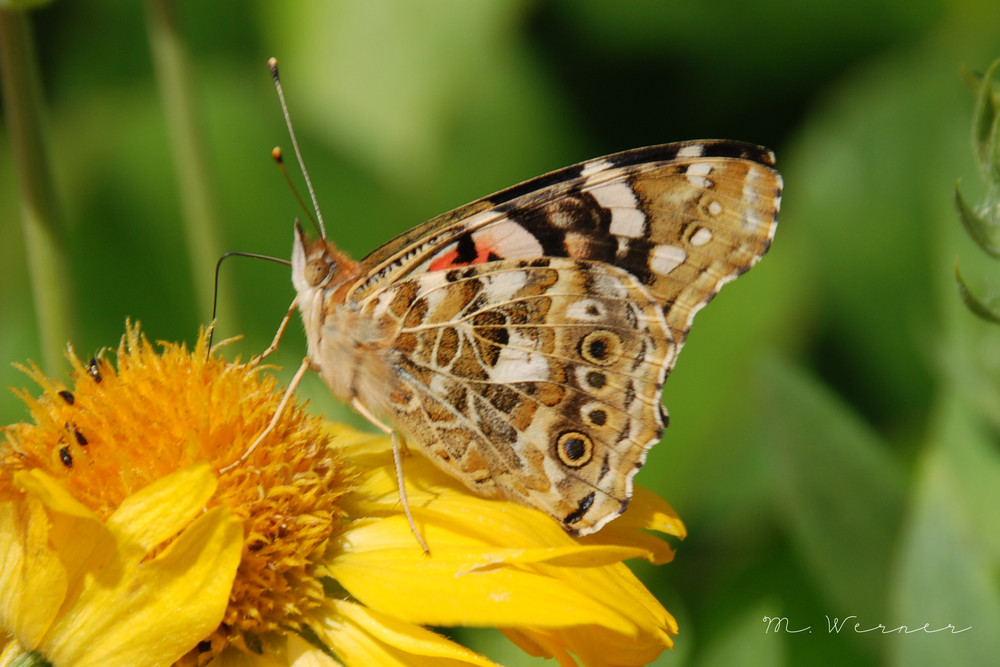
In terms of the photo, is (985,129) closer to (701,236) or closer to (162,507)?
(701,236)

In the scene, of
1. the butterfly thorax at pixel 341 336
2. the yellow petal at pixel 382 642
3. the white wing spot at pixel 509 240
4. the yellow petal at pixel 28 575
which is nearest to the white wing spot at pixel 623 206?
the white wing spot at pixel 509 240

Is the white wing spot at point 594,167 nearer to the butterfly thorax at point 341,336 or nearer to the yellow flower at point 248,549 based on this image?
the butterfly thorax at point 341,336

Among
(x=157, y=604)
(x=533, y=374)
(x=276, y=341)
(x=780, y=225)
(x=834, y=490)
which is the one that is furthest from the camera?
(x=780, y=225)

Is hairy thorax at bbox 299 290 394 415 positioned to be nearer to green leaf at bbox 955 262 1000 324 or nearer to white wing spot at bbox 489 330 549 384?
white wing spot at bbox 489 330 549 384

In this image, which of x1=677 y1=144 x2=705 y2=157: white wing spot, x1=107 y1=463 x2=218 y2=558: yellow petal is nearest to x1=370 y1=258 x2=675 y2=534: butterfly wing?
x1=677 y1=144 x2=705 y2=157: white wing spot

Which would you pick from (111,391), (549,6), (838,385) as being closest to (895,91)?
(838,385)

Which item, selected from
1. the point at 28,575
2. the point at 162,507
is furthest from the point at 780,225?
the point at 28,575

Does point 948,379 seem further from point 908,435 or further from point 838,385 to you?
point 838,385
